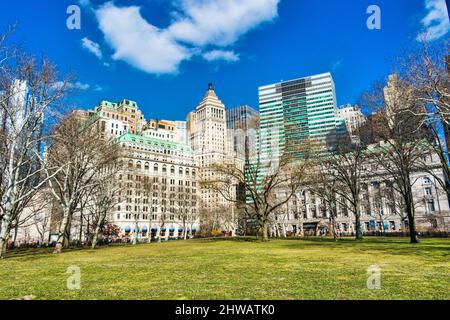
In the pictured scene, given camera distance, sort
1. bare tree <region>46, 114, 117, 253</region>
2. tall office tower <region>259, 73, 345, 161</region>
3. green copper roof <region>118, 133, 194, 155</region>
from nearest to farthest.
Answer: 1. bare tree <region>46, 114, 117, 253</region>
2. tall office tower <region>259, 73, 345, 161</region>
3. green copper roof <region>118, 133, 194, 155</region>

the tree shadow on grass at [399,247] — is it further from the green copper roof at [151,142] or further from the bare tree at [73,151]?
the green copper roof at [151,142]

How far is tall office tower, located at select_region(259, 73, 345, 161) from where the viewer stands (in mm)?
34188

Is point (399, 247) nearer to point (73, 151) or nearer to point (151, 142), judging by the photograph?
point (73, 151)

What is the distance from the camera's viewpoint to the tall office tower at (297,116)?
34188 mm

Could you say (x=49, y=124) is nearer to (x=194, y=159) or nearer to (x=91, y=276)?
(x=91, y=276)

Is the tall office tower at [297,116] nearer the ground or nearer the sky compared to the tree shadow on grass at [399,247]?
nearer the sky

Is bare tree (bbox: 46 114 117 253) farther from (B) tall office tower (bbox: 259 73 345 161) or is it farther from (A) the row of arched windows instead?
(A) the row of arched windows

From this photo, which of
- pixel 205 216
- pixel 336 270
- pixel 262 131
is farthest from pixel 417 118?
pixel 205 216

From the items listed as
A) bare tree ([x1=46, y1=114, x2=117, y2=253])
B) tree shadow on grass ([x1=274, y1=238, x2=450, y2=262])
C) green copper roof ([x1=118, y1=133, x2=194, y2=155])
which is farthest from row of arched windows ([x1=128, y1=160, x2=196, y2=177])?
tree shadow on grass ([x1=274, y1=238, x2=450, y2=262])

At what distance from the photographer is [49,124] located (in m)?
26.3

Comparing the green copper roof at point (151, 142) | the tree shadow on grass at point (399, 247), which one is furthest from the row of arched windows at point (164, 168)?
the tree shadow on grass at point (399, 247)

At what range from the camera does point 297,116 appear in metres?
74.1

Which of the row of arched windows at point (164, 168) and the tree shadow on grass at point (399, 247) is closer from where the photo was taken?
the tree shadow on grass at point (399, 247)

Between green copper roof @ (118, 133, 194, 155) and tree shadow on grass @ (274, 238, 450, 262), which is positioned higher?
green copper roof @ (118, 133, 194, 155)
